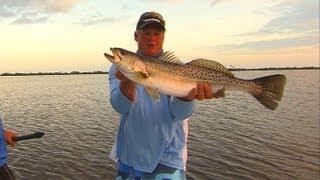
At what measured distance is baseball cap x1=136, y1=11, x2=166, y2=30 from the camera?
5.01m

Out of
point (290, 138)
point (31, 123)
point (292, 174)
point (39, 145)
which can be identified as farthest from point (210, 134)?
point (31, 123)

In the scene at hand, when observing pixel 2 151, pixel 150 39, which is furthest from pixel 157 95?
pixel 2 151

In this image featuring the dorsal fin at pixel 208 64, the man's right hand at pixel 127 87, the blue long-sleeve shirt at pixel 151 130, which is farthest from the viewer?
the dorsal fin at pixel 208 64

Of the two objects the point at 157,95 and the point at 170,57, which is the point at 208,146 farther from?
the point at 157,95

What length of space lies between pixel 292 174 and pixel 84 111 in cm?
2163

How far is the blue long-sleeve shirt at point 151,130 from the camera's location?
492cm

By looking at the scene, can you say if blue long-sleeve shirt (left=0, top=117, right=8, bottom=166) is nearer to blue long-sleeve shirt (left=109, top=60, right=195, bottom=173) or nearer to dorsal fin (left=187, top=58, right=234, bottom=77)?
blue long-sleeve shirt (left=109, top=60, right=195, bottom=173)

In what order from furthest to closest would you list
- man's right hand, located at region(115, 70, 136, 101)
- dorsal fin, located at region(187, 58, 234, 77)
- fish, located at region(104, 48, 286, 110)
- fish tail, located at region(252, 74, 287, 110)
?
1. fish tail, located at region(252, 74, 287, 110)
2. dorsal fin, located at region(187, 58, 234, 77)
3. man's right hand, located at region(115, 70, 136, 101)
4. fish, located at region(104, 48, 286, 110)

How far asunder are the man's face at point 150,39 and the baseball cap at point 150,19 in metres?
0.05

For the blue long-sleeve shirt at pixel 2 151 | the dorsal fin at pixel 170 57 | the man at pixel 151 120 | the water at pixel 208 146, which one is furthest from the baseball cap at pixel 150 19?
the water at pixel 208 146

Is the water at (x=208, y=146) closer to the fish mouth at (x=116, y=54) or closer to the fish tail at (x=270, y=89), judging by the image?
the fish tail at (x=270, y=89)

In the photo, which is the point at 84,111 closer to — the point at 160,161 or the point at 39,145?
the point at 39,145

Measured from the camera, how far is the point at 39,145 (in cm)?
2041

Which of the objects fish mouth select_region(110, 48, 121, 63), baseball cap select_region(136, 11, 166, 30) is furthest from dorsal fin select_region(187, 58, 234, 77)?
fish mouth select_region(110, 48, 121, 63)
